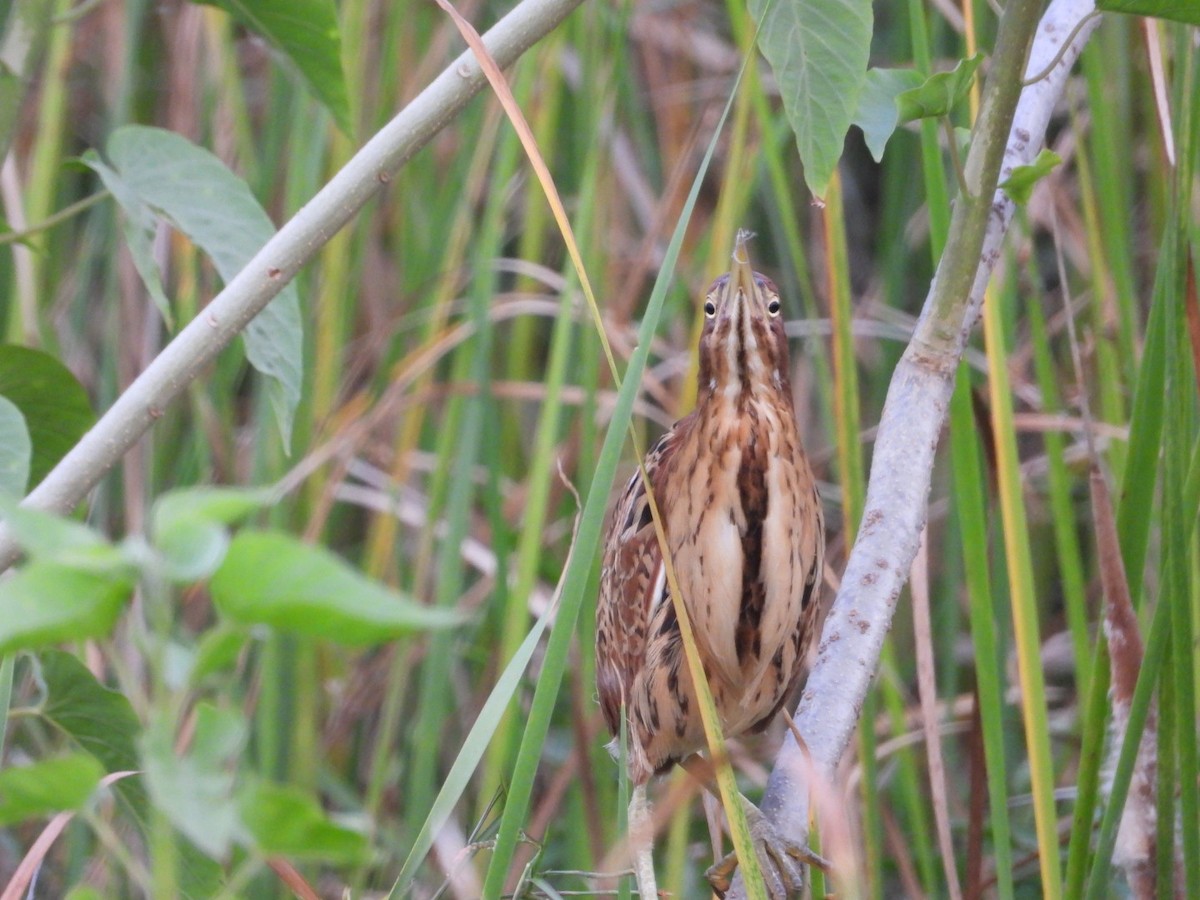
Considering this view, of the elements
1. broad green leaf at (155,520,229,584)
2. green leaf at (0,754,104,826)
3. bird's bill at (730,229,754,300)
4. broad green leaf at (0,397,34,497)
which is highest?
bird's bill at (730,229,754,300)

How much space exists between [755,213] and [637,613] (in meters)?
1.34

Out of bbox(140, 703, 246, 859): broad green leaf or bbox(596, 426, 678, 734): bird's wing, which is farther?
bbox(596, 426, 678, 734): bird's wing

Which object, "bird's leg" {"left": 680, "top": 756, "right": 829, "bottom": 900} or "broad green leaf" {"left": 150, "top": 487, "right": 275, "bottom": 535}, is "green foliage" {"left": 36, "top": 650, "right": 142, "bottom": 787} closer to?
"bird's leg" {"left": 680, "top": 756, "right": 829, "bottom": 900}

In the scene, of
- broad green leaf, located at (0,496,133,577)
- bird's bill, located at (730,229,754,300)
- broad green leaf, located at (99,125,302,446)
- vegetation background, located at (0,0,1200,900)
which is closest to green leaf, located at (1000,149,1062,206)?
vegetation background, located at (0,0,1200,900)

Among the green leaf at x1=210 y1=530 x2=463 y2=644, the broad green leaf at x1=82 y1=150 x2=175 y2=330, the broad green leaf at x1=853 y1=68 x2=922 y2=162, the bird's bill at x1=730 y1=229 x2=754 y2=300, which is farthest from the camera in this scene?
the bird's bill at x1=730 y1=229 x2=754 y2=300

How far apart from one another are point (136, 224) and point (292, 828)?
79 cm

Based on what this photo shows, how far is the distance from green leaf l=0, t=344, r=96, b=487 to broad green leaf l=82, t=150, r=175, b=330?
112 mm

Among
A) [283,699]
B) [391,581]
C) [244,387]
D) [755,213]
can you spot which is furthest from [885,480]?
[244,387]

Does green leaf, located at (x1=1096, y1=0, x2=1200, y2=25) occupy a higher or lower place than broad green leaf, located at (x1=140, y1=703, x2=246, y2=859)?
higher

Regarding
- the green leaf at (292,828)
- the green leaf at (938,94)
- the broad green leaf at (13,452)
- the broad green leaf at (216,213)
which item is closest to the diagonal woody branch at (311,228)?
the broad green leaf at (13,452)

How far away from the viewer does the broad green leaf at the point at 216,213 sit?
3.66 ft

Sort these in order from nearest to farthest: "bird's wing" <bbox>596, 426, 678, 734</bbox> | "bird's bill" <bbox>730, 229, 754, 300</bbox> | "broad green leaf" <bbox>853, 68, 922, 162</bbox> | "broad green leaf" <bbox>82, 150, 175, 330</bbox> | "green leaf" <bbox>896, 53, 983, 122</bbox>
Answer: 1. "green leaf" <bbox>896, 53, 983, 122</bbox>
2. "broad green leaf" <bbox>853, 68, 922, 162</bbox>
3. "broad green leaf" <bbox>82, 150, 175, 330</bbox>
4. "bird's bill" <bbox>730, 229, 754, 300</bbox>
5. "bird's wing" <bbox>596, 426, 678, 734</bbox>

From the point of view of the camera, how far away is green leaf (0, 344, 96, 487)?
3.73 feet

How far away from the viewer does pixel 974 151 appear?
95 centimetres
